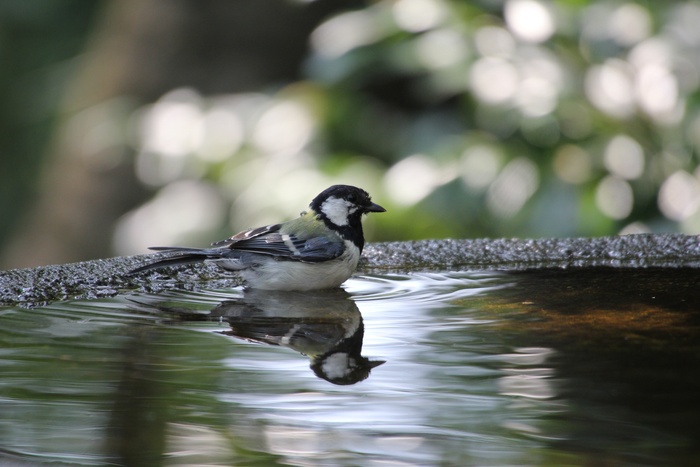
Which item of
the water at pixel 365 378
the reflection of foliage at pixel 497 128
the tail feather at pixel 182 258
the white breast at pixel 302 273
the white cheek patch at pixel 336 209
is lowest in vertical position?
the water at pixel 365 378

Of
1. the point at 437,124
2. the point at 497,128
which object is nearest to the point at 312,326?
the point at 497,128

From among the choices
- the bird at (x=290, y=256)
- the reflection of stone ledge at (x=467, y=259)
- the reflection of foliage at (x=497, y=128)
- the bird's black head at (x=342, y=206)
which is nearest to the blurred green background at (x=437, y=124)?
the reflection of foliage at (x=497, y=128)

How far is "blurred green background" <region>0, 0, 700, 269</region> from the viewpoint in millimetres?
5391

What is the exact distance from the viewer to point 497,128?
563cm

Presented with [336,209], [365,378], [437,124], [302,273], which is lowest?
[365,378]

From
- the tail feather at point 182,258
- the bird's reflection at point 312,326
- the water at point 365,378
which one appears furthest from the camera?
the tail feather at point 182,258

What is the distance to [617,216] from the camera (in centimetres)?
525

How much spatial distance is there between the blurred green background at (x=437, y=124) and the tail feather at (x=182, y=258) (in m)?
2.39

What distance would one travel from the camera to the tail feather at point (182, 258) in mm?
3117

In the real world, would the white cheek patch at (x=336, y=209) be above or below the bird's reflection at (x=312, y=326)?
above

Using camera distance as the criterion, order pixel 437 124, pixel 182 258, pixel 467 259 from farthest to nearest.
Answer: pixel 437 124 < pixel 467 259 < pixel 182 258

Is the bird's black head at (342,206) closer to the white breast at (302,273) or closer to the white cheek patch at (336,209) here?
the white cheek patch at (336,209)

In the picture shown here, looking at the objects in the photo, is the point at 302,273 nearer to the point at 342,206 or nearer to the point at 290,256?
the point at 290,256

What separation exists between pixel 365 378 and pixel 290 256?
143 cm
